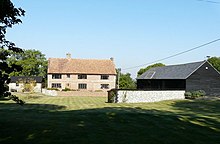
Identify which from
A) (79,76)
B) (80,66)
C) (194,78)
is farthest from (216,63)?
(194,78)

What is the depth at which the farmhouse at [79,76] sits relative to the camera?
227 feet

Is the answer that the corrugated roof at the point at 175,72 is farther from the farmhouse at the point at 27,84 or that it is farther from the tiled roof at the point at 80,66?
the farmhouse at the point at 27,84

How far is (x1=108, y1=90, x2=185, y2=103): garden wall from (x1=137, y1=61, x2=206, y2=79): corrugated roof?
944 cm

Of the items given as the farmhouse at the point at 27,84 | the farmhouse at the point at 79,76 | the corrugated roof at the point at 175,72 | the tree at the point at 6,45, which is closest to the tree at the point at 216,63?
the corrugated roof at the point at 175,72

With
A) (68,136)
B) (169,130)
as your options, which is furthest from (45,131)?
(169,130)

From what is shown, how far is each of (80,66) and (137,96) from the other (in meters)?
34.5

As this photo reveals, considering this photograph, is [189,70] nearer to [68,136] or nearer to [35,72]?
[68,136]

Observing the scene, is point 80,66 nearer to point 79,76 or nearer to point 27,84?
point 79,76

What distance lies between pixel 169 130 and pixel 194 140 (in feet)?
6.18

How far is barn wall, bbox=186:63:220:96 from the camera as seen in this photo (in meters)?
48.6

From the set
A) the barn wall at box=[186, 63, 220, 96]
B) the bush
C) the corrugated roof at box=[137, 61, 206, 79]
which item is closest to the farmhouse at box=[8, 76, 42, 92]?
the corrugated roof at box=[137, 61, 206, 79]

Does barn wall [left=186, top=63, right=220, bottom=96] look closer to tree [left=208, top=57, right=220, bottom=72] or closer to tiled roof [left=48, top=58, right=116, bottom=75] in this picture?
tiled roof [left=48, top=58, right=116, bottom=75]

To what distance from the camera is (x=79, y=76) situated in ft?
228

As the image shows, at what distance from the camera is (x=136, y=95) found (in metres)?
38.5
